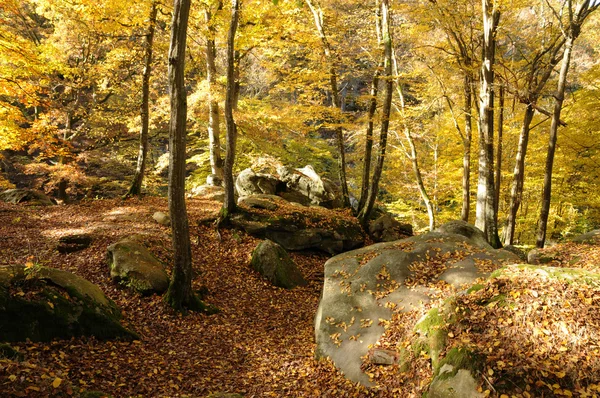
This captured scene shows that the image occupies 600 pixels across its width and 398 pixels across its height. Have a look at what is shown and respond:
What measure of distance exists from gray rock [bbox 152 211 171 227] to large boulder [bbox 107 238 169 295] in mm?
2861

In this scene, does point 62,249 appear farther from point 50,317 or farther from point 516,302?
point 516,302

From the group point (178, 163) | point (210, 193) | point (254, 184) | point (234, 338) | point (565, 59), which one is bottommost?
point (234, 338)

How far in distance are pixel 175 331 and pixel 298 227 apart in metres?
6.88

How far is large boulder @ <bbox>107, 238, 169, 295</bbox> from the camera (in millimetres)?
7969

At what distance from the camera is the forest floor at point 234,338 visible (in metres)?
3.84

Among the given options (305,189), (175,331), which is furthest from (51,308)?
(305,189)

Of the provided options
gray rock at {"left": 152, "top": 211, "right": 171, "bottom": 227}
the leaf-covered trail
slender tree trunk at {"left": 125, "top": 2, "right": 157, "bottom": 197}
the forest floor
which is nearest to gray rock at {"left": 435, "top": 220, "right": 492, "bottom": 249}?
the forest floor

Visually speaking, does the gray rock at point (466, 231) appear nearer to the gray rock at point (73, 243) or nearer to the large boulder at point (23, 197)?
the gray rock at point (73, 243)

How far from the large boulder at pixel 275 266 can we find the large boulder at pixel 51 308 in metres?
4.87

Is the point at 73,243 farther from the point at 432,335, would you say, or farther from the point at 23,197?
the point at 432,335

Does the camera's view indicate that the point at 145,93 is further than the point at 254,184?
No

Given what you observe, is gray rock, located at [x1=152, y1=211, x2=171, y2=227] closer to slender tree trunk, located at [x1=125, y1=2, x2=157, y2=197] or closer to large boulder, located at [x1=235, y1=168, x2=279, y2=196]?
slender tree trunk, located at [x1=125, y1=2, x2=157, y2=197]

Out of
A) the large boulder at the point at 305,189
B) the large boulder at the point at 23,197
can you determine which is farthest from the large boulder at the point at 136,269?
the large boulder at the point at 305,189

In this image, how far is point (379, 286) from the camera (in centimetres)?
736
